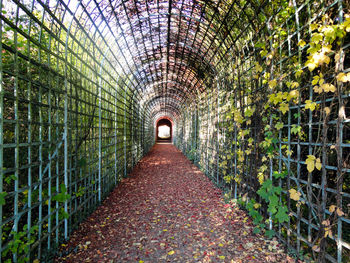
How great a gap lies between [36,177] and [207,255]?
8.26 ft

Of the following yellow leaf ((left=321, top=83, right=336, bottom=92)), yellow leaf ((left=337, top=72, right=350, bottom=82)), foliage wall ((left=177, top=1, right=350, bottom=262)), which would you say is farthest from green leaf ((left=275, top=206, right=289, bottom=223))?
yellow leaf ((left=337, top=72, right=350, bottom=82))

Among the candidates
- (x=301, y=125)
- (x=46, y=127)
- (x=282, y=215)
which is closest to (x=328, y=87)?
(x=301, y=125)

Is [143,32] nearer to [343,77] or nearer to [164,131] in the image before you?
[343,77]

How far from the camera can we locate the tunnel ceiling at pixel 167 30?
3.95 m

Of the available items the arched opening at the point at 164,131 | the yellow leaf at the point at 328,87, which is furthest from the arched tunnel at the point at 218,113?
the arched opening at the point at 164,131

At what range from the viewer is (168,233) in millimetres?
3434

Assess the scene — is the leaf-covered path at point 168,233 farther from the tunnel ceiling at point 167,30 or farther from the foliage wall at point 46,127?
the tunnel ceiling at point 167,30

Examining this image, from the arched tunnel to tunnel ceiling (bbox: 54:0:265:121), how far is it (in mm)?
40

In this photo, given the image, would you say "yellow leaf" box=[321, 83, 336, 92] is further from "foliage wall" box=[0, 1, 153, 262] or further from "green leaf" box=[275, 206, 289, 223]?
"foliage wall" box=[0, 1, 153, 262]

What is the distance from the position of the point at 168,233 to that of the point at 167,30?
18.6 feet

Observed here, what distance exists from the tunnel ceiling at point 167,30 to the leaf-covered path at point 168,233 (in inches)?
140

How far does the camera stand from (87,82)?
13.3 feet

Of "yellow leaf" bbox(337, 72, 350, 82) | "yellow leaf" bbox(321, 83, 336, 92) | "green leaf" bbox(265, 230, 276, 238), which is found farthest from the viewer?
"green leaf" bbox(265, 230, 276, 238)

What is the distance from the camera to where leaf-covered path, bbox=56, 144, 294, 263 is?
2760 mm
